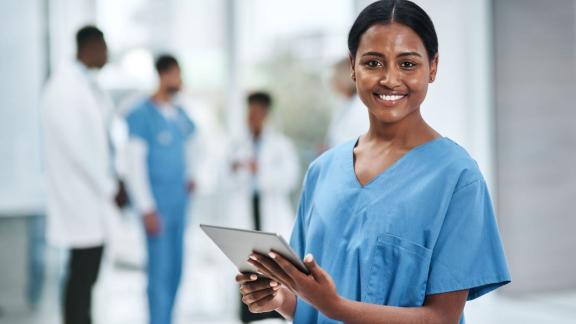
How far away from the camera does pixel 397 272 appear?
92 cm

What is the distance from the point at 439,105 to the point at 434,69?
1.74 meters

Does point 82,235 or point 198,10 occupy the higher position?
point 198,10

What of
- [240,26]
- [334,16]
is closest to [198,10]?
[240,26]

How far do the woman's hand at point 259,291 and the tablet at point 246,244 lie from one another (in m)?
0.02

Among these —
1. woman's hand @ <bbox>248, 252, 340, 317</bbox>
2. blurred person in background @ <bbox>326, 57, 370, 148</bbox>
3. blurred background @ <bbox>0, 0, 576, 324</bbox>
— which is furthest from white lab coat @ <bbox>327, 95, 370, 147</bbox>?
woman's hand @ <bbox>248, 252, 340, 317</bbox>

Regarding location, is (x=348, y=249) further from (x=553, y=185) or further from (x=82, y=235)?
(x=553, y=185)

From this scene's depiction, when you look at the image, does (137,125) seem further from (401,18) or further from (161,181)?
(401,18)

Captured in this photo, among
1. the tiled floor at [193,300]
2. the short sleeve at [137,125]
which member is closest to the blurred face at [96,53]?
the short sleeve at [137,125]

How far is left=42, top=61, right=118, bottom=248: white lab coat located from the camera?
8.34ft

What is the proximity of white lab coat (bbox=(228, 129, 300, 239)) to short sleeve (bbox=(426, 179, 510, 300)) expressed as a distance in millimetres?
2390

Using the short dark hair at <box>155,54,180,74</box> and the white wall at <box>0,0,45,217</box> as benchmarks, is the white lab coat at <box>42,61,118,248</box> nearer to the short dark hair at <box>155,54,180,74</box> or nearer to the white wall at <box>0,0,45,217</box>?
the short dark hair at <box>155,54,180,74</box>

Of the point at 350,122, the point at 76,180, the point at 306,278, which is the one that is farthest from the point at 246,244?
the point at 350,122

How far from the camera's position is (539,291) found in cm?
337

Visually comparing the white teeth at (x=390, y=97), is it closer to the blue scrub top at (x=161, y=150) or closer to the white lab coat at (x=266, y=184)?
the blue scrub top at (x=161, y=150)
